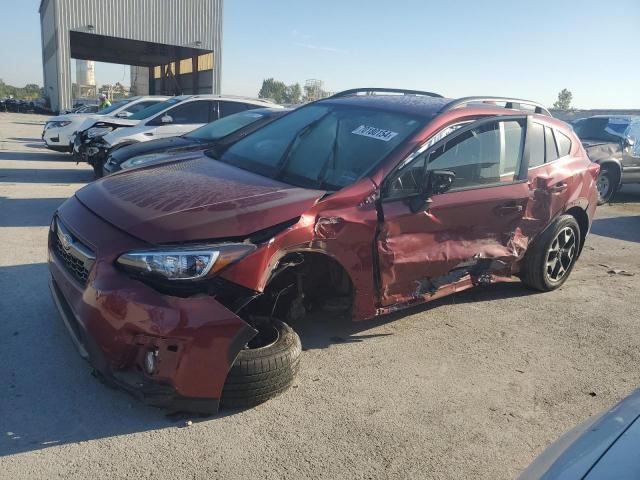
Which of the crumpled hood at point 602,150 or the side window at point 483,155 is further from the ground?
the side window at point 483,155

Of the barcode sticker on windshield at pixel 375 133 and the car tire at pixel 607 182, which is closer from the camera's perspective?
the barcode sticker on windshield at pixel 375 133

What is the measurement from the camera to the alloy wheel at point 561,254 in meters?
5.23

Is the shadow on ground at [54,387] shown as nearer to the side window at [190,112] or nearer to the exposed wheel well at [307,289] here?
the exposed wheel well at [307,289]

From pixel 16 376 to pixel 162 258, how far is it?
130 centimetres

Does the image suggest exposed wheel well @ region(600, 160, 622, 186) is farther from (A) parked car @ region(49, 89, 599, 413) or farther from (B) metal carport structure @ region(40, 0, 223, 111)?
(B) metal carport structure @ region(40, 0, 223, 111)

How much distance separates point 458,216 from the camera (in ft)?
13.4

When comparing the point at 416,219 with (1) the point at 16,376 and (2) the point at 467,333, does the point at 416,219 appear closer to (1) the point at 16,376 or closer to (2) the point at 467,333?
(2) the point at 467,333

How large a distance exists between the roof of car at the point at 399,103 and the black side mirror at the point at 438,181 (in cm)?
59

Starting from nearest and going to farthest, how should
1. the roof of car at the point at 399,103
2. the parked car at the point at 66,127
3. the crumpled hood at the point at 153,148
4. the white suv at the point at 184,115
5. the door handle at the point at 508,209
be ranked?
the roof of car at the point at 399,103
the door handle at the point at 508,209
the crumpled hood at the point at 153,148
the white suv at the point at 184,115
the parked car at the point at 66,127

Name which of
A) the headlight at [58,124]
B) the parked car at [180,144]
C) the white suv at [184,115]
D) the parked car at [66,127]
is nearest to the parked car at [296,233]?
the parked car at [180,144]

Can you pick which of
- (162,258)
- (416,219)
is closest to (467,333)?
(416,219)

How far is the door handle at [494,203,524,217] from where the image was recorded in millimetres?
4410

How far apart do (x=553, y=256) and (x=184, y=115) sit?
799cm

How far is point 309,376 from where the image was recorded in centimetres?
349
